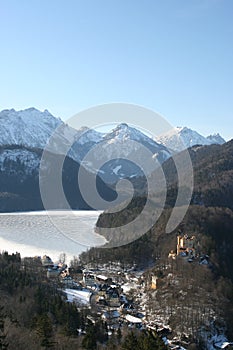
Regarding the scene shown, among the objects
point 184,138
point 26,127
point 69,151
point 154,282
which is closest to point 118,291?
point 154,282

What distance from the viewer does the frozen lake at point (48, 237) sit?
1042 inches

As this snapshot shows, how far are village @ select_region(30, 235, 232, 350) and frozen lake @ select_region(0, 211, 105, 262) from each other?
3989 millimetres

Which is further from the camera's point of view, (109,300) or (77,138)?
(77,138)

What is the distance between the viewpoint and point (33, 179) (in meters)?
65.6

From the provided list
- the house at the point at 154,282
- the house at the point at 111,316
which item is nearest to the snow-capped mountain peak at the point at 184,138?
the house at the point at 154,282

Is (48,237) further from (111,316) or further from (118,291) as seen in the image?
(111,316)

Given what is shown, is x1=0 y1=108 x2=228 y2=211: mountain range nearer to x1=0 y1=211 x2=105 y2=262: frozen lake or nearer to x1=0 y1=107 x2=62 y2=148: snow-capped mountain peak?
x1=0 y1=107 x2=62 y2=148: snow-capped mountain peak

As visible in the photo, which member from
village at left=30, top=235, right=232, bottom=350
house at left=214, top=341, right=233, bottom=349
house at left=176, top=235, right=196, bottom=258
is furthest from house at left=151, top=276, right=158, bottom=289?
house at left=214, top=341, right=233, bottom=349

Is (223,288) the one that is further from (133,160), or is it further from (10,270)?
(133,160)

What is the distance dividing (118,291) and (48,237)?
16463 mm

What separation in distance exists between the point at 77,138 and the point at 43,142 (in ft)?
36.8

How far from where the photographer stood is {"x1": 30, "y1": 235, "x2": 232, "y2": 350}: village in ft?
42.7

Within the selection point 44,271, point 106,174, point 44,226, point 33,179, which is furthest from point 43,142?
point 44,271

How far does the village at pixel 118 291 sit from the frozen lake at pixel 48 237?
157 inches
